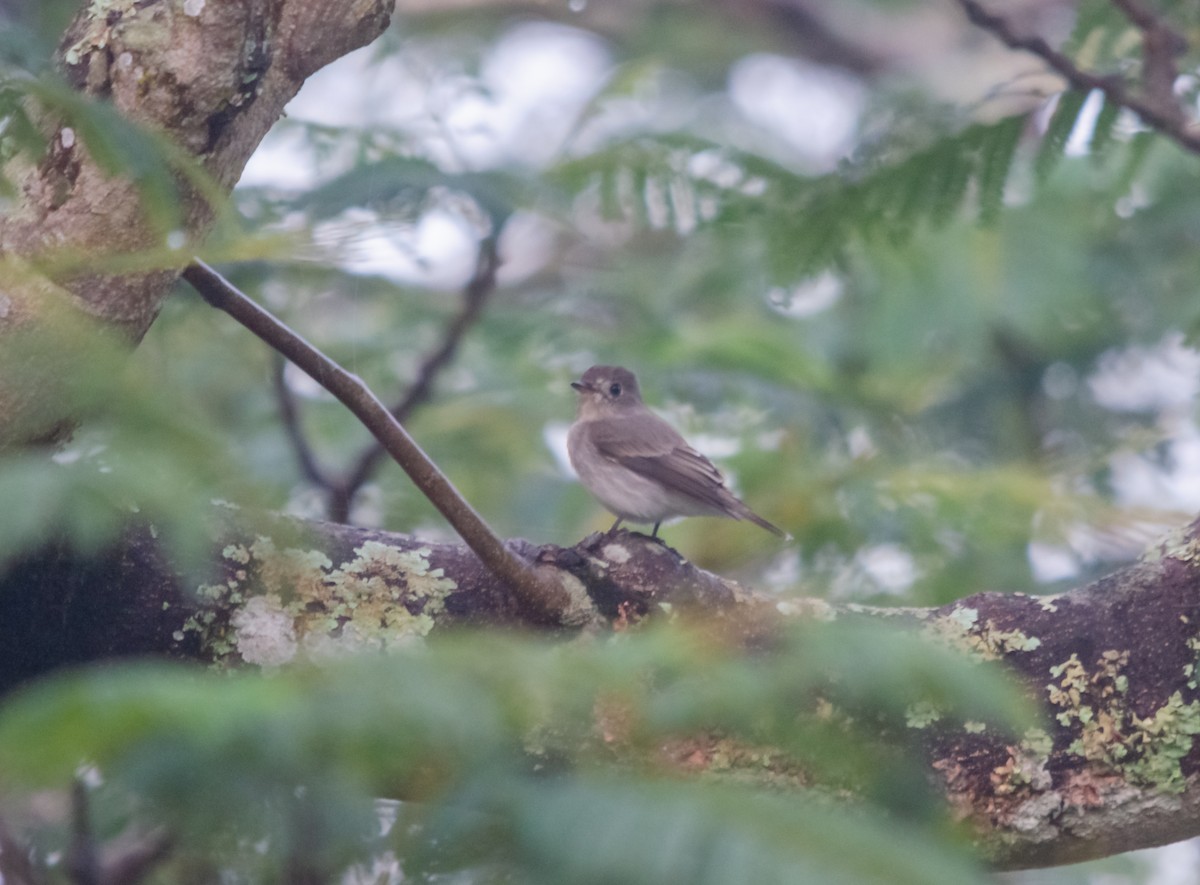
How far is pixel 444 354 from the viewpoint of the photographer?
470 centimetres

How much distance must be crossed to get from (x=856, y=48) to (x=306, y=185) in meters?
8.25

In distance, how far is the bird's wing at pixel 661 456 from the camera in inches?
194

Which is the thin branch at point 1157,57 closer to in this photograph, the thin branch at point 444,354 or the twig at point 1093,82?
the twig at point 1093,82

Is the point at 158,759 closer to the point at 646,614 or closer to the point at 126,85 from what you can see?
the point at 126,85

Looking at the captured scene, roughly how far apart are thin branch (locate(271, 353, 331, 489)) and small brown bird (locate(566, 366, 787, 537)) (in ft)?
3.40

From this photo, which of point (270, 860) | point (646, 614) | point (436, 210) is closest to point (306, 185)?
point (436, 210)

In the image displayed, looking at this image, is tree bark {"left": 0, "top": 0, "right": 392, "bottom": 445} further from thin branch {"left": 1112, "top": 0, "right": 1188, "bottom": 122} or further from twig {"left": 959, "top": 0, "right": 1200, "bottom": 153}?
thin branch {"left": 1112, "top": 0, "right": 1188, "bottom": 122}

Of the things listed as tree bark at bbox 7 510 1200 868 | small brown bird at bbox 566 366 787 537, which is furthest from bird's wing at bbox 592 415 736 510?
tree bark at bbox 7 510 1200 868

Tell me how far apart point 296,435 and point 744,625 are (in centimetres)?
216

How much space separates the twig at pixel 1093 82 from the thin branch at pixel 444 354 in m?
1.83

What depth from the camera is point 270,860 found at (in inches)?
74.4

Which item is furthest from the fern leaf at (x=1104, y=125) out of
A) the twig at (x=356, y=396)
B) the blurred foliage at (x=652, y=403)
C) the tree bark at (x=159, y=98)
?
the twig at (x=356, y=396)

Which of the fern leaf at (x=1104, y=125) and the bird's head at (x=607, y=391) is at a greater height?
the fern leaf at (x=1104, y=125)

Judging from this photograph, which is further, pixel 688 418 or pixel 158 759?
pixel 688 418
